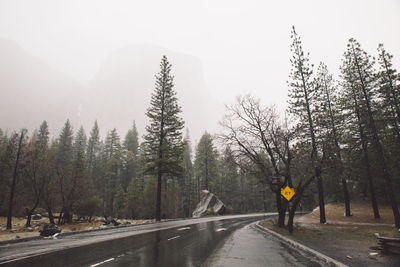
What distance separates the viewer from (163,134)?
28.0m

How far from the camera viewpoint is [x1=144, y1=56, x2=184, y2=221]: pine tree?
2698 centimetres

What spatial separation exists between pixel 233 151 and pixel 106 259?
12.7 metres

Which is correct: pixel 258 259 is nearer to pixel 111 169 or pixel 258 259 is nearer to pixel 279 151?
pixel 279 151

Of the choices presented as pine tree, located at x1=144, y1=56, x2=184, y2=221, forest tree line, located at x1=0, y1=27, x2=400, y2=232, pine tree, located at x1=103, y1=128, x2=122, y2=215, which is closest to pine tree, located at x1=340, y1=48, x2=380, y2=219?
forest tree line, located at x1=0, y1=27, x2=400, y2=232

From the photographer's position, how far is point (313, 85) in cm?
2283

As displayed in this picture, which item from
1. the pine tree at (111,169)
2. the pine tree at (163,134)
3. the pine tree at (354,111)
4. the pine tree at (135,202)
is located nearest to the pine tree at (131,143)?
the pine tree at (111,169)

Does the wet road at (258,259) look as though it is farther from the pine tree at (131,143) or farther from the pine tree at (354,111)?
the pine tree at (131,143)

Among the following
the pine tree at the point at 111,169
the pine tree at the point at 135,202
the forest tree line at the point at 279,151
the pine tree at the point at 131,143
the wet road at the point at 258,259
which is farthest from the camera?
the pine tree at the point at 131,143

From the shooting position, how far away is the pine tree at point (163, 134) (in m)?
27.0

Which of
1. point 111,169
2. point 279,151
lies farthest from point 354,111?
point 111,169

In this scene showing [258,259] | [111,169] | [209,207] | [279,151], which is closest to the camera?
[258,259]

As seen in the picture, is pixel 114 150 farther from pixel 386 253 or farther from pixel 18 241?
pixel 386 253

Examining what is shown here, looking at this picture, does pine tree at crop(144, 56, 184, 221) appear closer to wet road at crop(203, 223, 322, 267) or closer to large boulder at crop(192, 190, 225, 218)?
large boulder at crop(192, 190, 225, 218)

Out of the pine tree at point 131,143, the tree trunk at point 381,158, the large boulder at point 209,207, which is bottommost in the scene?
the large boulder at point 209,207
